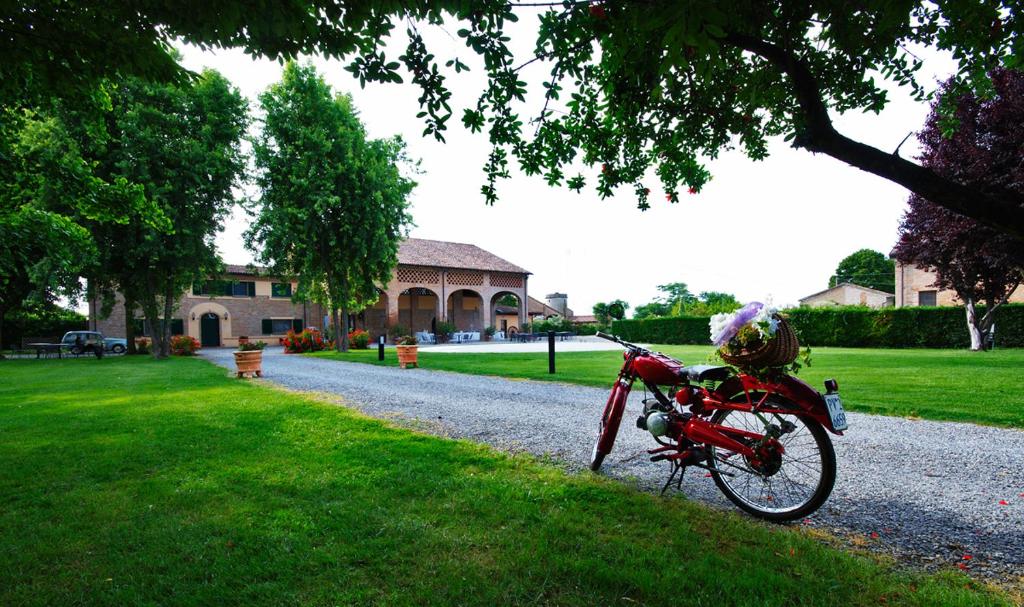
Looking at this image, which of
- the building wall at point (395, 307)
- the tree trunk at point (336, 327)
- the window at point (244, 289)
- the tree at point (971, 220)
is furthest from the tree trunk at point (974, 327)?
the window at point (244, 289)

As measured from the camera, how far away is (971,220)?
51.2 feet

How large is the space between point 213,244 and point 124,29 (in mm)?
22071

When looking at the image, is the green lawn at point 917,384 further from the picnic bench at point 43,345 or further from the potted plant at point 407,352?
the picnic bench at point 43,345

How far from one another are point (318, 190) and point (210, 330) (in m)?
21.6

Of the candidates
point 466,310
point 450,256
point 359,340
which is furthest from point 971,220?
point 466,310

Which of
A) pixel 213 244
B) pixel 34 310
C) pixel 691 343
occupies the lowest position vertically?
pixel 691 343

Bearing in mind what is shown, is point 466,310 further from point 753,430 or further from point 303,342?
point 753,430

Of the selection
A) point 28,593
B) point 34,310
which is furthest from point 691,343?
point 34,310

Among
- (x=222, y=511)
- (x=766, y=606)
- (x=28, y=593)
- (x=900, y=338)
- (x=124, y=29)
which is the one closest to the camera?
(x=766, y=606)

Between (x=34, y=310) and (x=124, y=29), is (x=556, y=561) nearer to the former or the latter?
(x=124, y=29)

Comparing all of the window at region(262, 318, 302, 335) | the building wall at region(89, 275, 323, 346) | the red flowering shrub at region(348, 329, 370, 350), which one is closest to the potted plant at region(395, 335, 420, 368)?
the red flowering shrub at region(348, 329, 370, 350)

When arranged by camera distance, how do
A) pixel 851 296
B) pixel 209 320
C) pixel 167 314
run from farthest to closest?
pixel 851 296 → pixel 209 320 → pixel 167 314

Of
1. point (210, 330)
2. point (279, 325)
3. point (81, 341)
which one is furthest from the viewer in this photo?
point (279, 325)

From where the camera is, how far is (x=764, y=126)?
516cm
